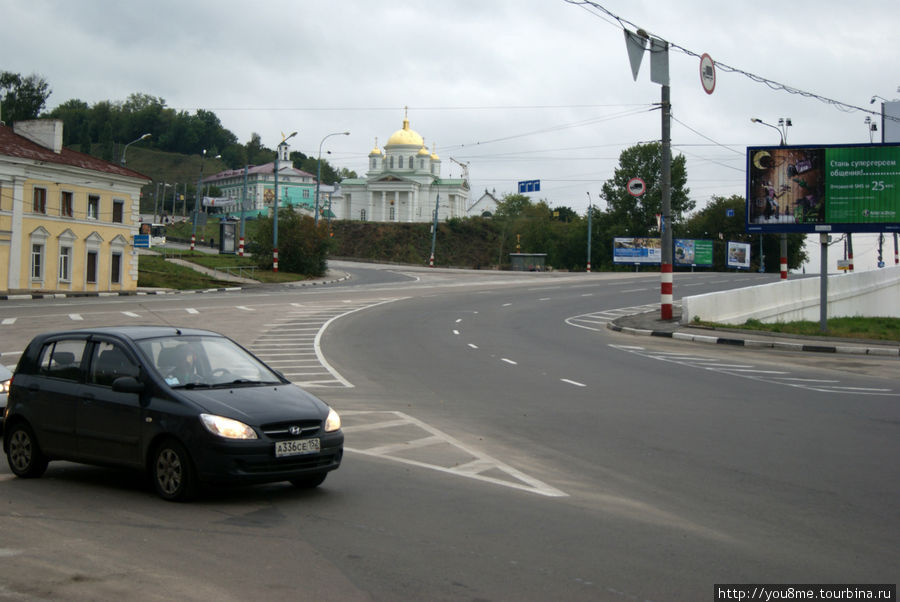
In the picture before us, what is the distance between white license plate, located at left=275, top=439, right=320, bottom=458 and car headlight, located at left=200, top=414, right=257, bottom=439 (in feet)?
0.84

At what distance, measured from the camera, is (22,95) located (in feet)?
381

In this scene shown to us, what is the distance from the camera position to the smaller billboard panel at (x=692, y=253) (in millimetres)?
96000

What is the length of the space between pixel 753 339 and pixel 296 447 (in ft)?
75.6

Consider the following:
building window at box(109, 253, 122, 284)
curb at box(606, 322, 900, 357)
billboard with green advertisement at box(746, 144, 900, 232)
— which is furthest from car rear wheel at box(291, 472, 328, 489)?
building window at box(109, 253, 122, 284)

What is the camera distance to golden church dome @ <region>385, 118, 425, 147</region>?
515 feet

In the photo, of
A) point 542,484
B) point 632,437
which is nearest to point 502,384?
point 632,437

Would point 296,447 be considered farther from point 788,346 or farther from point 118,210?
point 118,210

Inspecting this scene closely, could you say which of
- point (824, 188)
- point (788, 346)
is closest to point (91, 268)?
point (824, 188)

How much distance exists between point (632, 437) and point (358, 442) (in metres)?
3.61

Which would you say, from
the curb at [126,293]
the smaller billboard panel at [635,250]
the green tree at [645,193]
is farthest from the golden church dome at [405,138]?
the curb at [126,293]

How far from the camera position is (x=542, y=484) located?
877 cm

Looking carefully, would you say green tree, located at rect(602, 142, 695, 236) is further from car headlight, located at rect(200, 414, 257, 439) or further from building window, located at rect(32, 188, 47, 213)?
car headlight, located at rect(200, 414, 257, 439)

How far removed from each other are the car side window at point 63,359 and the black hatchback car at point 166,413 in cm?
1

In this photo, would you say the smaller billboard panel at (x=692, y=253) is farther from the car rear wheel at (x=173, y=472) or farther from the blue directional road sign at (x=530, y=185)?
the car rear wheel at (x=173, y=472)
